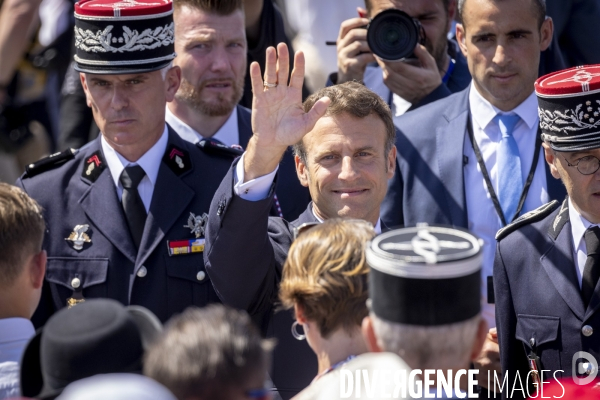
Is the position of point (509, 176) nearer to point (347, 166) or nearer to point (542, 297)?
point (542, 297)

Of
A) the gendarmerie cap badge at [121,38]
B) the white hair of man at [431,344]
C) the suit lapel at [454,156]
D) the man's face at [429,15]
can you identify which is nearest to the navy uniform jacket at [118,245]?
the gendarmerie cap badge at [121,38]

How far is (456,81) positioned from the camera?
5.47 metres

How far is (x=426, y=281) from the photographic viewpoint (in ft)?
8.02

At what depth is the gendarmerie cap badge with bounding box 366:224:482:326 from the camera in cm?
242

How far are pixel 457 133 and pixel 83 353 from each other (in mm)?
2593

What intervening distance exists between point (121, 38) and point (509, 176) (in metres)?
1.78

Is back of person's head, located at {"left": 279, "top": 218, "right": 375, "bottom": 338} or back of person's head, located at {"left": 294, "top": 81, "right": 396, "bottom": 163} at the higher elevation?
back of person's head, located at {"left": 294, "top": 81, "right": 396, "bottom": 163}

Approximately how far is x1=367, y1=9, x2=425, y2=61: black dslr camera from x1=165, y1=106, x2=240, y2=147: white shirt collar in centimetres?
81

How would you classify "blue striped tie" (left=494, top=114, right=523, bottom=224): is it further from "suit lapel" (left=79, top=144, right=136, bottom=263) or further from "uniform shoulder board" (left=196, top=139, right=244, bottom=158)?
"suit lapel" (left=79, top=144, right=136, bottom=263)

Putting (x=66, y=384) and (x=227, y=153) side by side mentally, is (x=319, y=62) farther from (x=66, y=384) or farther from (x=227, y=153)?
(x=66, y=384)

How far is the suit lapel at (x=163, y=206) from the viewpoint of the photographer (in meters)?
4.00

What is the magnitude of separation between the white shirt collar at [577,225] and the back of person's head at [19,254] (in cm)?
194

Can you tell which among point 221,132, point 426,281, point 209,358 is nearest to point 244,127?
point 221,132

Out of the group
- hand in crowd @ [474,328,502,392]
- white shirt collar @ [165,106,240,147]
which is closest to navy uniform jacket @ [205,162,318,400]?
hand in crowd @ [474,328,502,392]
